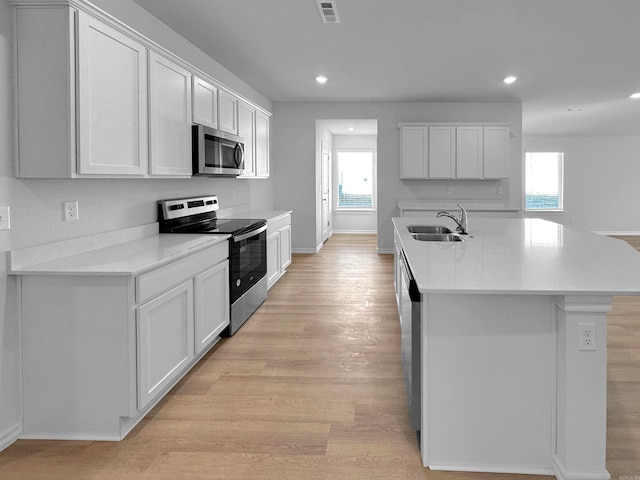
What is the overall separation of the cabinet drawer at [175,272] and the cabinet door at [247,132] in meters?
1.95

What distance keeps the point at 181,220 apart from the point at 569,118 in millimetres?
8462

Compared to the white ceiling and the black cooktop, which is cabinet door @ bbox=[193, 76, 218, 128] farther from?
the black cooktop

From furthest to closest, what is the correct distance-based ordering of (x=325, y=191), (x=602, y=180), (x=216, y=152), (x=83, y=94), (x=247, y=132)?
1. (x=602, y=180)
2. (x=325, y=191)
3. (x=247, y=132)
4. (x=216, y=152)
5. (x=83, y=94)

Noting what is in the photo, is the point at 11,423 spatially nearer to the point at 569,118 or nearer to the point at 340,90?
the point at 340,90

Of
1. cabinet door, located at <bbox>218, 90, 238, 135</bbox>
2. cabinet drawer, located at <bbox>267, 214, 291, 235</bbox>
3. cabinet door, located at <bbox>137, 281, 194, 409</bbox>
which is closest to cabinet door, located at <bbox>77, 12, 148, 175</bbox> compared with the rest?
cabinet door, located at <bbox>137, 281, 194, 409</bbox>

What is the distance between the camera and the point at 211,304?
366 cm

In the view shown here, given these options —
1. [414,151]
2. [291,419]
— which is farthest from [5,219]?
[414,151]

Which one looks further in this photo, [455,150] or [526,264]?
[455,150]

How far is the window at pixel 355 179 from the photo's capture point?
41.8ft

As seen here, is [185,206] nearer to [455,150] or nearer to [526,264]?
[526,264]

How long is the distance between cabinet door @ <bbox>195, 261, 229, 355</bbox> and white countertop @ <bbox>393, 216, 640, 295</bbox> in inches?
51.3

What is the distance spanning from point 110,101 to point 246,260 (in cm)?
206

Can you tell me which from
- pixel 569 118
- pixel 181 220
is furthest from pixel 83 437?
pixel 569 118

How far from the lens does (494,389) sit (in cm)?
219
